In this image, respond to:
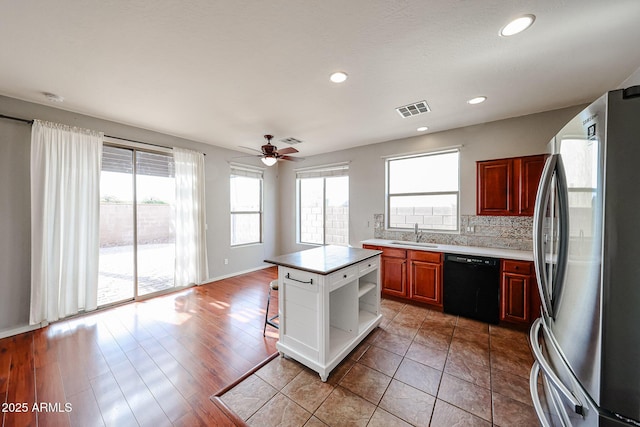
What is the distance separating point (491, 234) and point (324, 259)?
2652 mm

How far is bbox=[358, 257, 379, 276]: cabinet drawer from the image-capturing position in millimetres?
2457

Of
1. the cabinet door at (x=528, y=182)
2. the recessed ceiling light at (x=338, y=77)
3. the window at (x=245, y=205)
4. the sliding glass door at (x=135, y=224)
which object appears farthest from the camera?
the window at (x=245, y=205)

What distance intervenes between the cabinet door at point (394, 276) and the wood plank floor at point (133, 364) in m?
1.80

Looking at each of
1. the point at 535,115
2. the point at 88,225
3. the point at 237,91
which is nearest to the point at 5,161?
the point at 88,225

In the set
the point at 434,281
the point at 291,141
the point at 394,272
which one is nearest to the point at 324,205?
the point at 291,141

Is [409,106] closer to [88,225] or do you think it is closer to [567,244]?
[567,244]

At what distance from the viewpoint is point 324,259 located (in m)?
2.37

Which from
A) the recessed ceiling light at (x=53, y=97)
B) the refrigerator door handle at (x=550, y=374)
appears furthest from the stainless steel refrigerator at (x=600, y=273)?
the recessed ceiling light at (x=53, y=97)

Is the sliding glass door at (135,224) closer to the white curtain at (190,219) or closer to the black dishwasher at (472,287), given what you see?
the white curtain at (190,219)

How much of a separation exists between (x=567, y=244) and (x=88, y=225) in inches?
185

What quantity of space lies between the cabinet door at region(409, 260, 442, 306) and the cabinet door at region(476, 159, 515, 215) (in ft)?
3.42

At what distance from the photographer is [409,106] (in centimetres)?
285

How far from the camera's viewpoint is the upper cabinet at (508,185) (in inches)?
113

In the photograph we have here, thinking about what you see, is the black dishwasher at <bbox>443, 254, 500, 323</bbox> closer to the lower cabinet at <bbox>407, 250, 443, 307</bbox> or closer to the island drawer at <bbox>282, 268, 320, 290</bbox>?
the lower cabinet at <bbox>407, 250, 443, 307</bbox>
